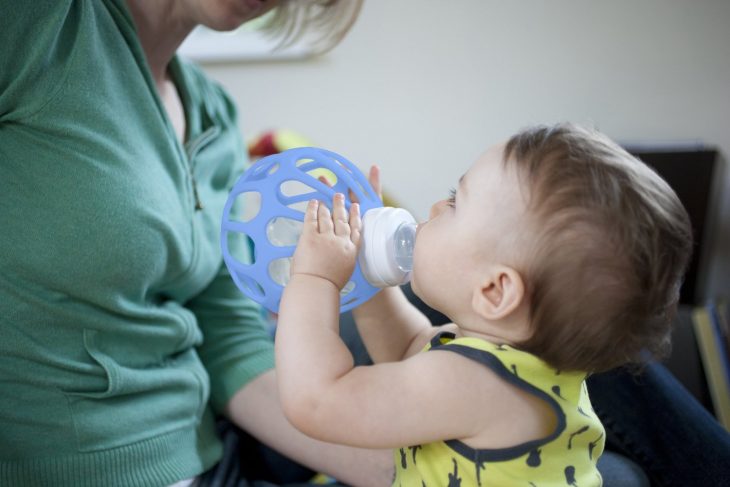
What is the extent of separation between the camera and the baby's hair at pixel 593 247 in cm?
59

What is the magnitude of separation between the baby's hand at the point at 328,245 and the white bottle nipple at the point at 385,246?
2 centimetres

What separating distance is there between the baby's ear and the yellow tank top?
31mm

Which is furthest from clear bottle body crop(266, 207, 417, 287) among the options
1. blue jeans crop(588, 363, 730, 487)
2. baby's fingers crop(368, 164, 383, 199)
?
blue jeans crop(588, 363, 730, 487)

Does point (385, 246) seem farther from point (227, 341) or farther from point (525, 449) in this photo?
point (227, 341)

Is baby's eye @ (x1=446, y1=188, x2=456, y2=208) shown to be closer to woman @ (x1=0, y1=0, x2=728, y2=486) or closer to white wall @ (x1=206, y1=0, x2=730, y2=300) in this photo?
woman @ (x1=0, y1=0, x2=728, y2=486)

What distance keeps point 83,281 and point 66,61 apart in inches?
9.2

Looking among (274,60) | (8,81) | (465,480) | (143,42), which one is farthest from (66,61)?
(274,60)

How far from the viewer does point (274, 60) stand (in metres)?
2.38

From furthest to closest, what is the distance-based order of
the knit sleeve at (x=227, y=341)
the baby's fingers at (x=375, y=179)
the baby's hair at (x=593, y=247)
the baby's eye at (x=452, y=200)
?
the knit sleeve at (x=227, y=341) → the baby's fingers at (x=375, y=179) → the baby's eye at (x=452, y=200) → the baby's hair at (x=593, y=247)

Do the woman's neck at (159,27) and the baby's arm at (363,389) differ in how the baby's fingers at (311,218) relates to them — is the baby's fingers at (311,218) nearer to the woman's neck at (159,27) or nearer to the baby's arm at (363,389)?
the baby's arm at (363,389)

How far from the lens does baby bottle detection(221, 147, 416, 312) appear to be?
0.69m

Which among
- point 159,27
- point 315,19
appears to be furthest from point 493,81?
point 159,27

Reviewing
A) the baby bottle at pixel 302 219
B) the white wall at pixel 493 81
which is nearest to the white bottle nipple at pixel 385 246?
the baby bottle at pixel 302 219

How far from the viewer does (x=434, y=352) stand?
63cm
